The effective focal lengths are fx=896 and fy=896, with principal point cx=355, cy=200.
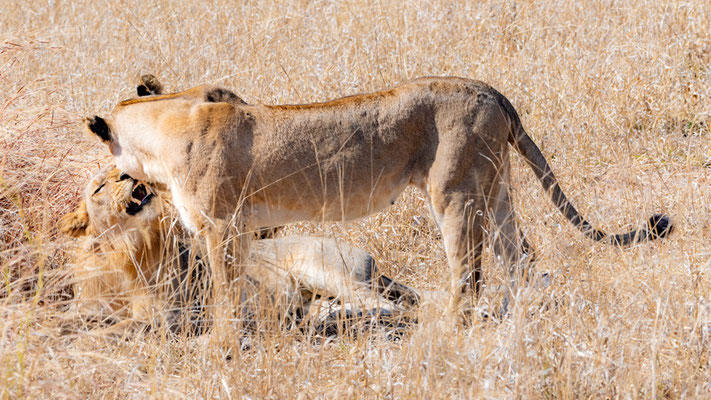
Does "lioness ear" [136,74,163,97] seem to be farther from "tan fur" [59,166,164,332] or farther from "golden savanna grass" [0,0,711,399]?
"golden savanna grass" [0,0,711,399]

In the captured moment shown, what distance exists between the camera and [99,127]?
4328mm

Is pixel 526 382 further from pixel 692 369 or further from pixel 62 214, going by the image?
pixel 62 214

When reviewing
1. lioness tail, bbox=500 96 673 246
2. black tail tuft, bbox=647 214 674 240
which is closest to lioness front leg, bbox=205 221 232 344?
lioness tail, bbox=500 96 673 246

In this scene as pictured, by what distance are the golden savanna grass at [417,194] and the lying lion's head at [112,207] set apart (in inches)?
7.5

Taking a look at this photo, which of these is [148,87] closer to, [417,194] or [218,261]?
[218,261]

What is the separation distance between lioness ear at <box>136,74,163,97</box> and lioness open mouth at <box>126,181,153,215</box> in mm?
485

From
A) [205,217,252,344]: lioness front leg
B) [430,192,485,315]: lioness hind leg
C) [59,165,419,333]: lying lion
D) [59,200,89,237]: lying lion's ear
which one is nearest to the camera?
[205,217,252,344]: lioness front leg

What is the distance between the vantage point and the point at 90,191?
4.79 m

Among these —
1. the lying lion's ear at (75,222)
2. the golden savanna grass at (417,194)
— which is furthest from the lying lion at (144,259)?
the golden savanna grass at (417,194)

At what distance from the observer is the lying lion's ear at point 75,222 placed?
4824mm

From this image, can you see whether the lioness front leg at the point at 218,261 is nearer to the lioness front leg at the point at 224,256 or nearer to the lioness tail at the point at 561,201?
the lioness front leg at the point at 224,256

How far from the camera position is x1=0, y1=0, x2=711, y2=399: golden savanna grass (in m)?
3.29

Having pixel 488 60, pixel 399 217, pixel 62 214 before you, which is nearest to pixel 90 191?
pixel 62 214

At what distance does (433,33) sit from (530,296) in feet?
14.4
